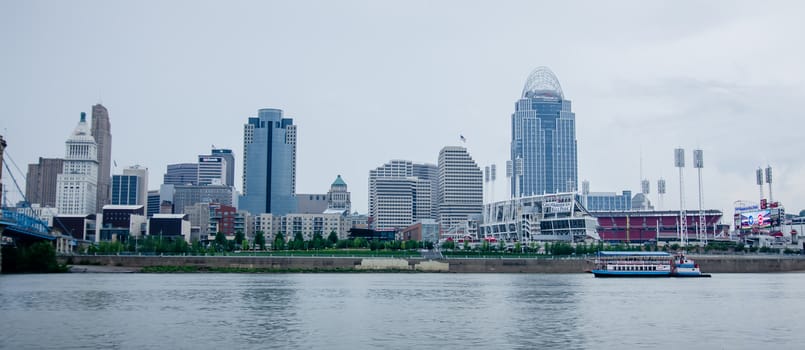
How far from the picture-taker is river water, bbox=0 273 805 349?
54.0m

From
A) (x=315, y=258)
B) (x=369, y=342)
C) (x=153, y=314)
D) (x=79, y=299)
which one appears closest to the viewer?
(x=369, y=342)

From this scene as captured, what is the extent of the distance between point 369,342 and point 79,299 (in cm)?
4223

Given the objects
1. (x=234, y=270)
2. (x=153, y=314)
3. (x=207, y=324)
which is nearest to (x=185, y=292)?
(x=153, y=314)

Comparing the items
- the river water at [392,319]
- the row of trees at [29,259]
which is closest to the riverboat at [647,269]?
the river water at [392,319]

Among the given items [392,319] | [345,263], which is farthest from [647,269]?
[392,319]

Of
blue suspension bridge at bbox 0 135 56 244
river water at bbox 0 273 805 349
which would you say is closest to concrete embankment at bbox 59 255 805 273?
blue suspension bridge at bbox 0 135 56 244

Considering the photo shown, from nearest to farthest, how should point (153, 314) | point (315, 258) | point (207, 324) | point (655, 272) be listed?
point (207, 324)
point (153, 314)
point (655, 272)
point (315, 258)

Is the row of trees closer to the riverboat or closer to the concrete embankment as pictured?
the concrete embankment

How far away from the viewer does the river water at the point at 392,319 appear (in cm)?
5403

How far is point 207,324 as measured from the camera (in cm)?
6309

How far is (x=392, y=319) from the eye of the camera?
67.9 m

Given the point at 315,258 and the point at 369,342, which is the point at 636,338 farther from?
the point at 315,258

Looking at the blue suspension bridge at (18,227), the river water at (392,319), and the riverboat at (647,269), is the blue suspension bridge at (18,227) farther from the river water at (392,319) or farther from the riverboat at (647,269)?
the riverboat at (647,269)

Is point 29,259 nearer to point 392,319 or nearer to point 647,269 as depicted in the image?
point 392,319
